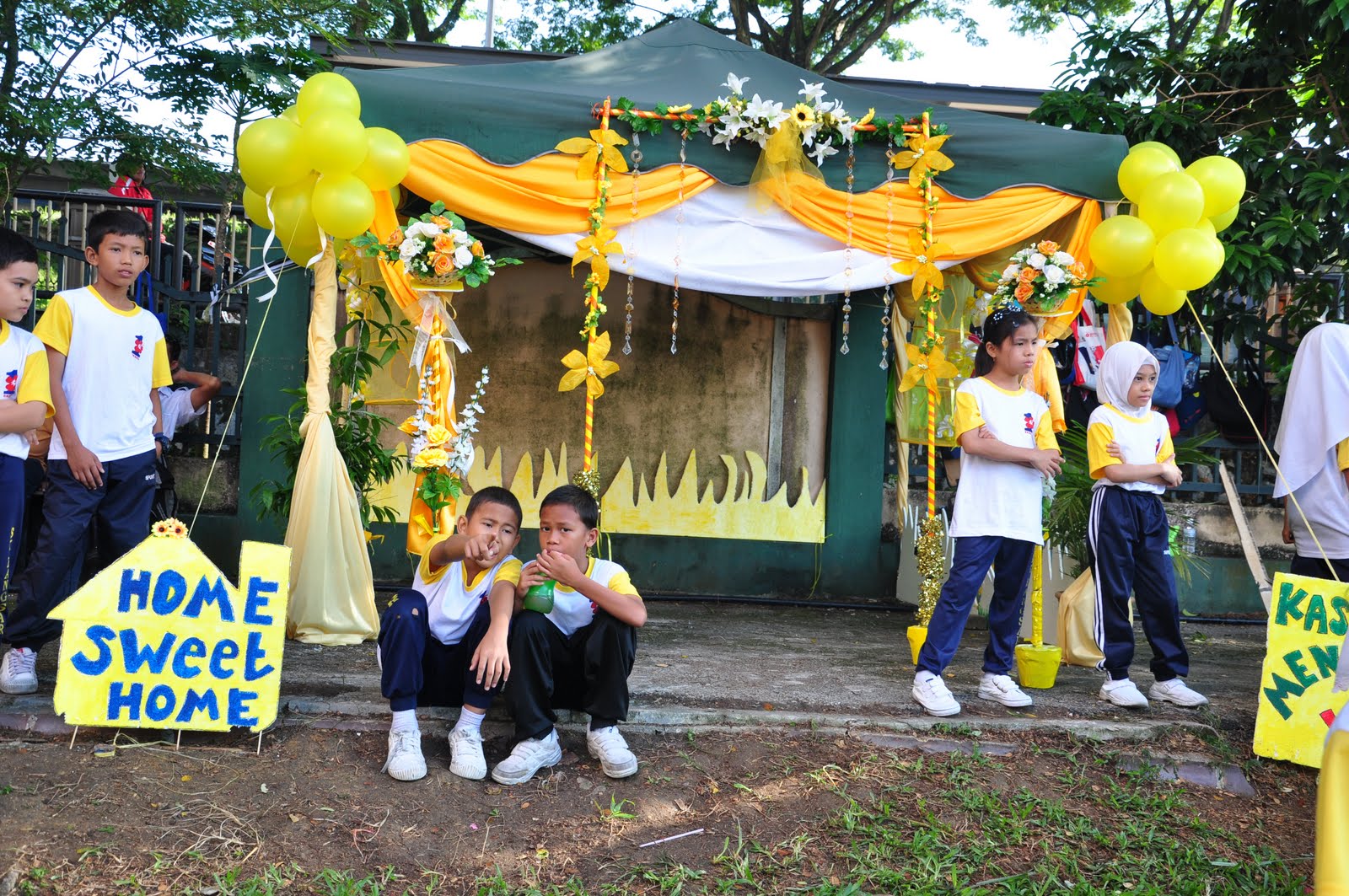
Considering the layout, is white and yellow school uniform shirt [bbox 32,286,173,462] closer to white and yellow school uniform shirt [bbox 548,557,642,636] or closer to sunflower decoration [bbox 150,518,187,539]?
sunflower decoration [bbox 150,518,187,539]

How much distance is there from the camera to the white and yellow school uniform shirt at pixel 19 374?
3.63 metres

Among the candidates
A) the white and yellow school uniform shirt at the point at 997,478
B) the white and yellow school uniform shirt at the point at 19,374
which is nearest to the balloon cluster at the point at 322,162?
the white and yellow school uniform shirt at the point at 19,374

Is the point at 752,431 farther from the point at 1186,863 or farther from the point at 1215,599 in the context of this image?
the point at 1186,863

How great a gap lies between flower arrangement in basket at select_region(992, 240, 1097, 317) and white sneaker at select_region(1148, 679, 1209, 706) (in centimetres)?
168

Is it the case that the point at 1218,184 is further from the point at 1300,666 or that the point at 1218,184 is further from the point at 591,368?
the point at 591,368

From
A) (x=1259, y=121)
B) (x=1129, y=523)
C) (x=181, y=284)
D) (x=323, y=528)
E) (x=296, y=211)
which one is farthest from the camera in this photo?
(x=1259, y=121)

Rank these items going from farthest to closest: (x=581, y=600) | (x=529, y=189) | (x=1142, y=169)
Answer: (x=1142, y=169), (x=529, y=189), (x=581, y=600)

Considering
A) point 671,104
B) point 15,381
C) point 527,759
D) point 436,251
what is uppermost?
point 671,104

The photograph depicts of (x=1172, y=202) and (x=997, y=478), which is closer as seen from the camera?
(x=997, y=478)

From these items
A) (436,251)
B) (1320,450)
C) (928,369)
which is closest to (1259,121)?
(928,369)

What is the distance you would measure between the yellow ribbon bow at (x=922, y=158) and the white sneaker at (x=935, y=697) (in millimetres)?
2368

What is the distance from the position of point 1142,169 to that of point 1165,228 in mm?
301

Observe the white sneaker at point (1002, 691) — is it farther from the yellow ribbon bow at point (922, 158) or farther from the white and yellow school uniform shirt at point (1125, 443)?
the yellow ribbon bow at point (922, 158)

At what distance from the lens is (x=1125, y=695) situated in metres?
4.23
